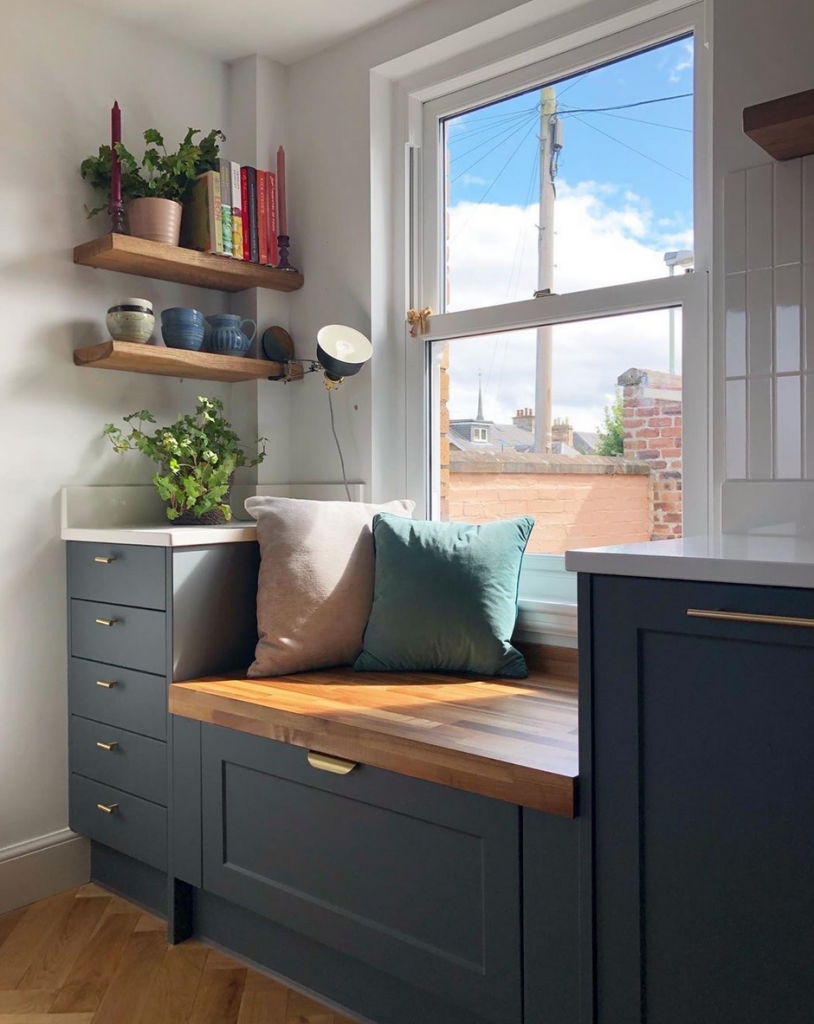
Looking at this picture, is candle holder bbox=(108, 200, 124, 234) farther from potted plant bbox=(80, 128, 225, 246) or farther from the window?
the window

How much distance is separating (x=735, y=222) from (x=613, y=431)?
60cm

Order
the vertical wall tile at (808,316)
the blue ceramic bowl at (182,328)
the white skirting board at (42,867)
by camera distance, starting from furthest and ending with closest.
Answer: the blue ceramic bowl at (182,328)
the white skirting board at (42,867)
the vertical wall tile at (808,316)

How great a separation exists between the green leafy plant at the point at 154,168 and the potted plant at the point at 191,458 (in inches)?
23.5

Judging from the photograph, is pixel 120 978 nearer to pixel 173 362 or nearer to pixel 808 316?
pixel 173 362

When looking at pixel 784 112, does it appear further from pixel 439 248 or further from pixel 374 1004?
pixel 374 1004

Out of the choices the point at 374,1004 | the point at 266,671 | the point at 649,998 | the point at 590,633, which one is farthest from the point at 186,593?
the point at 649,998

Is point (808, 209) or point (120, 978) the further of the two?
point (120, 978)

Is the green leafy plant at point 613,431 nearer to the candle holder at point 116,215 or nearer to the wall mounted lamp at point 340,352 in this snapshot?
the wall mounted lamp at point 340,352

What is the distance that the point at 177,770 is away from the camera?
2092 millimetres

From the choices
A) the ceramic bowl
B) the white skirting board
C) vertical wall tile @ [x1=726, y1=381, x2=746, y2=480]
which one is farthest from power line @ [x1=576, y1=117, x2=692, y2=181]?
the white skirting board

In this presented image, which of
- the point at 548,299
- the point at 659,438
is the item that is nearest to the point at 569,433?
the point at 659,438

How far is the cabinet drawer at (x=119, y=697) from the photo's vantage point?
2.15 meters

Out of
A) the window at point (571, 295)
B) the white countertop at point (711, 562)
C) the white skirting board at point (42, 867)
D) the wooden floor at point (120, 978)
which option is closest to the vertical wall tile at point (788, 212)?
the window at point (571, 295)

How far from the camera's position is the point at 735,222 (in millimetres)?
1742
